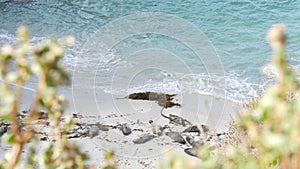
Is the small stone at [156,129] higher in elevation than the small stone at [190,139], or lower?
higher

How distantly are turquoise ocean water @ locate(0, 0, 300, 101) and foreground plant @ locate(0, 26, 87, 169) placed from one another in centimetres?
533

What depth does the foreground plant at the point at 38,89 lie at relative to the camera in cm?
84

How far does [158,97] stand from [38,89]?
5.64m

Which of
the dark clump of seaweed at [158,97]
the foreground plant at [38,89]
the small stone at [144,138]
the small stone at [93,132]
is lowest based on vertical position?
the small stone at [144,138]

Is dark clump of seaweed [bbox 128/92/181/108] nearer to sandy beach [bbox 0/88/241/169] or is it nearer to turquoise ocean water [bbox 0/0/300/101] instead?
sandy beach [bbox 0/88/241/169]

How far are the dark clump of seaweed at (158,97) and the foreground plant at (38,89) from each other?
17.0 feet

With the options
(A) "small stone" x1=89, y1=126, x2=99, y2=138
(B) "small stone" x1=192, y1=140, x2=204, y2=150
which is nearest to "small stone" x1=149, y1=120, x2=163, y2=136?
(B) "small stone" x1=192, y1=140, x2=204, y2=150

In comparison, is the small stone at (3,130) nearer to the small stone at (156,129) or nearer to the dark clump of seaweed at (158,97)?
the small stone at (156,129)

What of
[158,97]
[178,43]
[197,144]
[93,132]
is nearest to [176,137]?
[197,144]

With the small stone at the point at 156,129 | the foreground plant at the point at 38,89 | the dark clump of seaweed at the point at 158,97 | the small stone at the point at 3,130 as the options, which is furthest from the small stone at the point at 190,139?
the foreground plant at the point at 38,89

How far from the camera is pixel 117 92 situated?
6809mm

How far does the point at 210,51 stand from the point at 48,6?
3.85 meters

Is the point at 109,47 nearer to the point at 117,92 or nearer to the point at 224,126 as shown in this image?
the point at 117,92

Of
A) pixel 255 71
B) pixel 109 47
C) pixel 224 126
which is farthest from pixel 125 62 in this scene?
pixel 224 126
